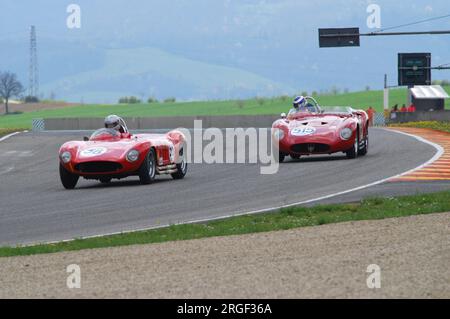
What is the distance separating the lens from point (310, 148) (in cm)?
2536

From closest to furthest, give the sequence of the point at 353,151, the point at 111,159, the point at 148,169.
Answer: the point at 111,159 → the point at 148,169 → the point at 353,151

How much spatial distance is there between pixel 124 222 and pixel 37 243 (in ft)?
6.69

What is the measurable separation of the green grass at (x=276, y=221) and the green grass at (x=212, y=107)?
288ft

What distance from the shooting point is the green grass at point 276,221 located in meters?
13.5

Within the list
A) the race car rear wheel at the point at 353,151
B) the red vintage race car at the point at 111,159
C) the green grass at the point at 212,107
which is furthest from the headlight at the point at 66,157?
the green grass at the point at 212,107

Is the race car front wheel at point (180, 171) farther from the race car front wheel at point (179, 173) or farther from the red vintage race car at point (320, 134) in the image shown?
the red vintage race car at point (320, 134)

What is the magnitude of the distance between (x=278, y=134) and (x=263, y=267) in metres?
14.7

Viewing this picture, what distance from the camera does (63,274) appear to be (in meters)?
11.4
